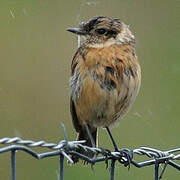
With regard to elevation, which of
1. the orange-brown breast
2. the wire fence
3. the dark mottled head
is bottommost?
the wire fence

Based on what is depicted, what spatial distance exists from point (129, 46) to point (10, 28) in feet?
11.4

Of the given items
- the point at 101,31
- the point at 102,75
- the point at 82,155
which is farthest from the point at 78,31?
the point at 82,155

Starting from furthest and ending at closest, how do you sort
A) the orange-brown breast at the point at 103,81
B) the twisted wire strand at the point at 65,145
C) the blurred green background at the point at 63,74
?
the blurred green background at the point at 63,74, the orange-brown breast at the point at 103,81, the twisted wire strand at the point at 65,145

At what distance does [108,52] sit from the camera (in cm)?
591

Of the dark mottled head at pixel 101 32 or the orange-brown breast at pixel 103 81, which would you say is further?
the dark mottled head at pixel 101 32

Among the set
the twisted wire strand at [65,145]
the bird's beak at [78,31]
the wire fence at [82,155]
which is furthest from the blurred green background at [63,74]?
the twisted wire strand at [65,145]

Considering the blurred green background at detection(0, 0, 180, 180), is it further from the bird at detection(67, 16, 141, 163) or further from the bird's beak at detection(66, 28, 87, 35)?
the bird's beak at detection(66, 28, 87, 35)

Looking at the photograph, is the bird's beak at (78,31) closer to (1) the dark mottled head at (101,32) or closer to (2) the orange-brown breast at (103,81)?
(1) the dark mottled head at (101,32)

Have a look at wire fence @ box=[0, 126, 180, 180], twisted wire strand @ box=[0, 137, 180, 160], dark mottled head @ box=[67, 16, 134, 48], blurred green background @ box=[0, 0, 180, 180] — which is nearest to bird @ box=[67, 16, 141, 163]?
dark mottled head @ box=[67, 16, 134, 48]

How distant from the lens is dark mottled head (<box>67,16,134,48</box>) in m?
6.11

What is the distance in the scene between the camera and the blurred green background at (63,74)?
815cm

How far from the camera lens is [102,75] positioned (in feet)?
18.9

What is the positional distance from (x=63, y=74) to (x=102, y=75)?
9.39ft

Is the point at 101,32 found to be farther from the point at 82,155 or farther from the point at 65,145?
the point at 65,145
